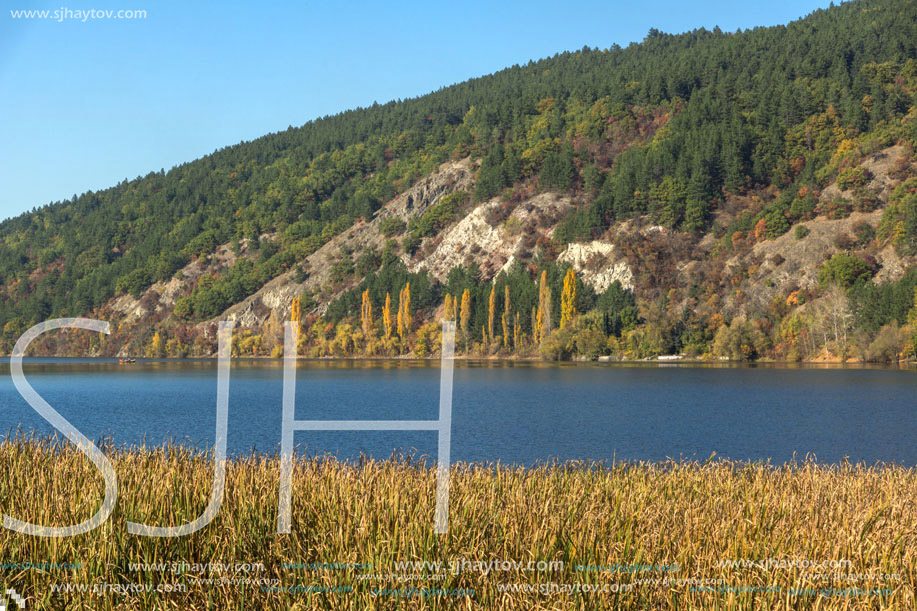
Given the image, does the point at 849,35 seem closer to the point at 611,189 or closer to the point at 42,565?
the point at 611,189

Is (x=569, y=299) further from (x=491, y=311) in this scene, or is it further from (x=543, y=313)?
(x=491, y=311)

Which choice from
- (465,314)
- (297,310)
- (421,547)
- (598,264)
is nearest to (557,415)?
(421,547)

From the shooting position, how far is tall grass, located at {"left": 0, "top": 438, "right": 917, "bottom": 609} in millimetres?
6703

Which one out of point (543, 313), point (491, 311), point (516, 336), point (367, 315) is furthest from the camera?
point (367, 315)

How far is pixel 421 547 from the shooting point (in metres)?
7.13

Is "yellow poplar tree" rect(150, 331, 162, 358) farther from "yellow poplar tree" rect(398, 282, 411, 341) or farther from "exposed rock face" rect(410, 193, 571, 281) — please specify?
"yellow poplar tree" rect(398, 282, 411, 341)

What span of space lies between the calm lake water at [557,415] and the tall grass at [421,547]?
5.84 metres

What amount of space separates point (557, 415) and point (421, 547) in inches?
1458

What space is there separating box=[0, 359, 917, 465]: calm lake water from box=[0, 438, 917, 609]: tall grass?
5841 mm

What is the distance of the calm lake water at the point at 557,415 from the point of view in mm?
29672

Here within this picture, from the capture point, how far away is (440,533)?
762 cm

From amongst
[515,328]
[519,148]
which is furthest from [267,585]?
[519,148]

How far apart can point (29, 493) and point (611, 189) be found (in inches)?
6365

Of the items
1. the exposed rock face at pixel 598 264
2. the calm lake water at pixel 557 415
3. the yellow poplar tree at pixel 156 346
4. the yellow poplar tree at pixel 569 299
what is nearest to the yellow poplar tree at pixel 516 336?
the yellow poplar tree at pixel 569 299
